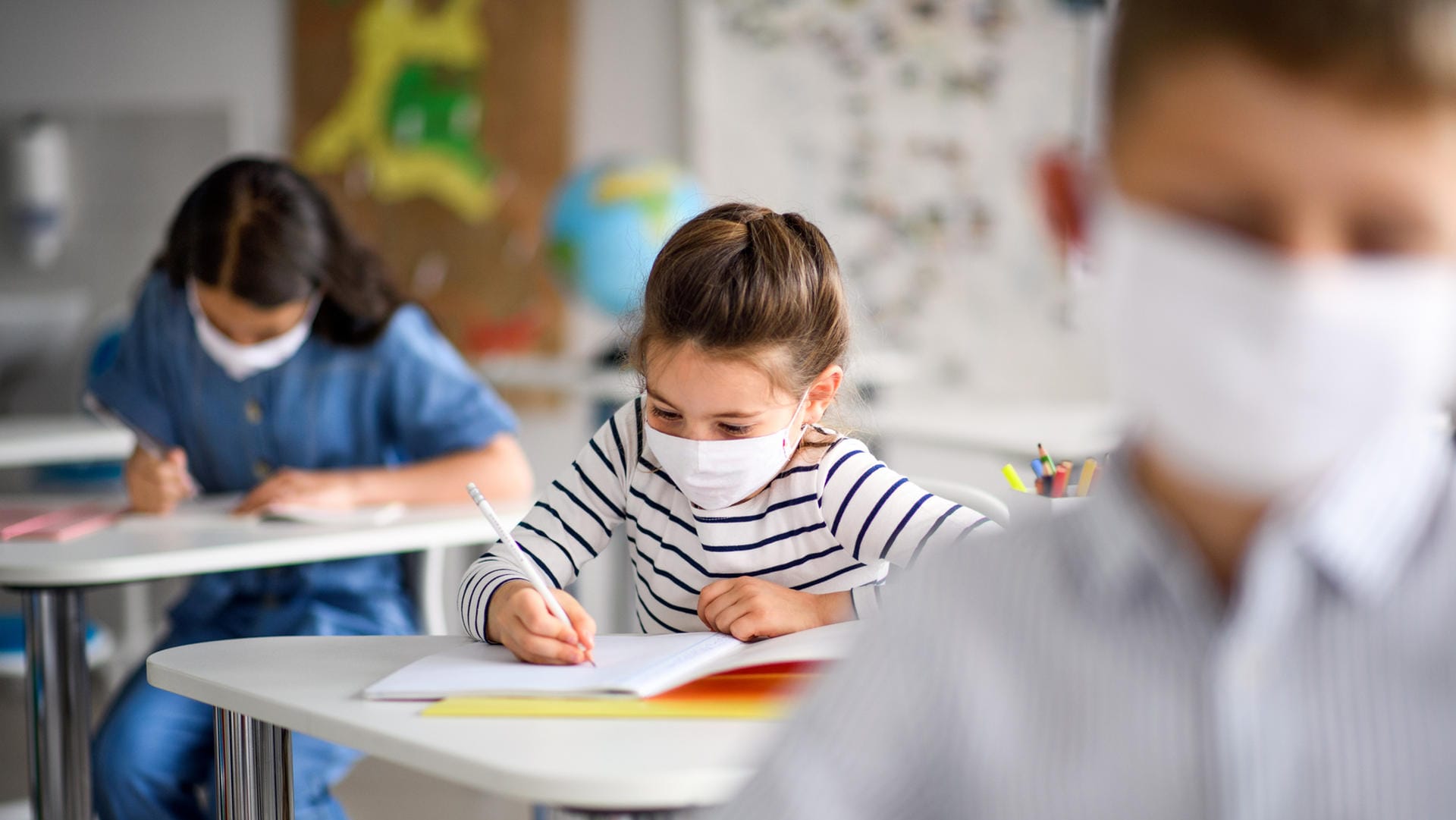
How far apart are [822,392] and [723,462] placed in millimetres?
128

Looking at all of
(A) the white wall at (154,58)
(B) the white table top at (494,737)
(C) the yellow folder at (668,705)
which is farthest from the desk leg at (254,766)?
(A) the white wall at (154,58)

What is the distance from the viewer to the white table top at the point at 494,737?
2.69 ft

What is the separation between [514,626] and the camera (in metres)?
1.12

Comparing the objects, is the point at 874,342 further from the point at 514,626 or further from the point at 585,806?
the point at 585,806

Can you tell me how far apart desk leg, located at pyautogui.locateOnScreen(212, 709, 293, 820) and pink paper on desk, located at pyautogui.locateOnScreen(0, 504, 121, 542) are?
71cm

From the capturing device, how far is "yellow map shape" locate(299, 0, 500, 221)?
4105mm

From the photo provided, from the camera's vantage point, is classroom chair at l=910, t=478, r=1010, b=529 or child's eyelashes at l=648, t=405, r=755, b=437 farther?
classroom chair at l=910, t=478, r=1010, b=529

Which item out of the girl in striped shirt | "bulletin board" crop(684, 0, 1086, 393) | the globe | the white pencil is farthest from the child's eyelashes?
"bulletin board" crop(684, 0, 1086, 393)

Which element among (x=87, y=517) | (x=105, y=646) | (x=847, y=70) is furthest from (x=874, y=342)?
(x=87, y=517)

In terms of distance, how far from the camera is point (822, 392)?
1.30m

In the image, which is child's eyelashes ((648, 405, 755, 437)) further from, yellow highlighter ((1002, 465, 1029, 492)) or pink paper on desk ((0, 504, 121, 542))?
pink paper on desk ((0, 504, 121, 542))

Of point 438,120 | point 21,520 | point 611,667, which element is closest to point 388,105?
point 438,120

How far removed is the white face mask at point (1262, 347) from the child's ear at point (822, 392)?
782mm

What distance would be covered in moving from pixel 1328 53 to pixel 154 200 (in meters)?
4.25
